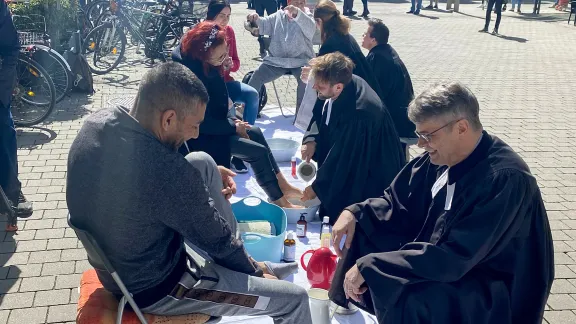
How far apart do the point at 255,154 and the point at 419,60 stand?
8.16m

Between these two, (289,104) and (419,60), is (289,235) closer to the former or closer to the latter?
(289,104)

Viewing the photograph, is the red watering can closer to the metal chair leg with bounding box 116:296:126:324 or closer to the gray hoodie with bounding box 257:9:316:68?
the metal chair leg with bounding box 116:296:126:324

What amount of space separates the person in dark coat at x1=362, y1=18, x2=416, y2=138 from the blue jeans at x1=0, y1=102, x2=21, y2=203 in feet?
10.3

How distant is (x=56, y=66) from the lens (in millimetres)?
7000

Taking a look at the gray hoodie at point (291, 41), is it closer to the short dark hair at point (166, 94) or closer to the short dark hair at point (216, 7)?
the short dark hair at point (216, 7)

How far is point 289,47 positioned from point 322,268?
12.6 ft

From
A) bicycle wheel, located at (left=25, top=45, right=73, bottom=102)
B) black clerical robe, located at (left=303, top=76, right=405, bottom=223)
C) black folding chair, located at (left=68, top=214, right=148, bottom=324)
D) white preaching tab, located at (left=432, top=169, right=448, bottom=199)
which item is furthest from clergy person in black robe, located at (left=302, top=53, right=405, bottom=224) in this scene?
bicycle wheel, located at (left=25, top=45, right=73, bottom=102)

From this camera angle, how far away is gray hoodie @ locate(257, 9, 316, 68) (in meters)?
6.71

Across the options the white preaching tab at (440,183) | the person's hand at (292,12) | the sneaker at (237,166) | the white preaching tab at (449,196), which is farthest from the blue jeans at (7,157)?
the person's hand at (292,12)

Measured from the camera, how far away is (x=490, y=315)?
2.48m

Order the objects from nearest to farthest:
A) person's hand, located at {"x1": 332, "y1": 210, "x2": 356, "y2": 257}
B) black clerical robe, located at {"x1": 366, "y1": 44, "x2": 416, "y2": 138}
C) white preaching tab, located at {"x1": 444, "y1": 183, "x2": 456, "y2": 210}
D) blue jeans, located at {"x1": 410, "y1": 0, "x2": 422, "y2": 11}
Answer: white preaching tab, located at {"x1": 444, "y1": 183, "x2": 456, "y2": 210} < person's hand, located at {"x1": 332, "y1": 210, "x2": 356, "y2": 257} < black clerical robe, located at {"x1": 366, "y1": 44, "x2": 416, "y2": 138} < blue jeans, located at {"x1": 410, "y1": 0, "x2": 422, "y2": 11}

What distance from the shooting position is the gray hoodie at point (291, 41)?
6.71 meters

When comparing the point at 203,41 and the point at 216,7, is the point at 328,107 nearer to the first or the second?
the point at 203,41

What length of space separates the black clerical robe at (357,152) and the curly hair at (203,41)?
0.98 m
